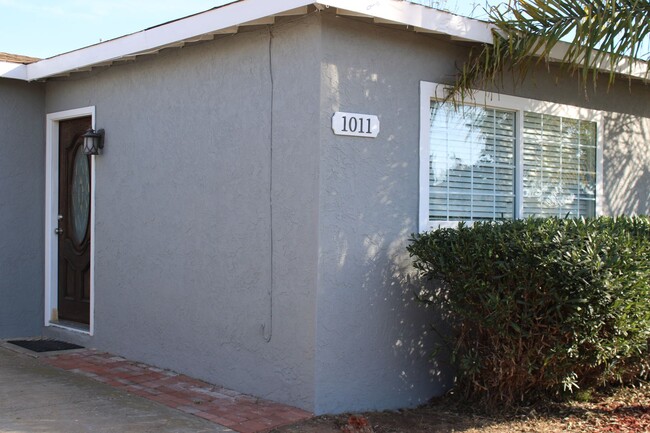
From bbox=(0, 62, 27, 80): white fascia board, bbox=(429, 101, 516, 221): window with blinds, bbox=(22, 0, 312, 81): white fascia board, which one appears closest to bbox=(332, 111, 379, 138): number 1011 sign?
bbox=(429, 101, 516, 221): window with blinds

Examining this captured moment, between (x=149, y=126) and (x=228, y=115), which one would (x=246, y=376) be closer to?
(x=228, y=115)

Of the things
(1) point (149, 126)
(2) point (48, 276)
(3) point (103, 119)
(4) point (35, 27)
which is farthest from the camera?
(4) point (35, 27)

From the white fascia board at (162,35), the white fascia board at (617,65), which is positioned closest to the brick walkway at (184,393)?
the white fascia board at (162,35)

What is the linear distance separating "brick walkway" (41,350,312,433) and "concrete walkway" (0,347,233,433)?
138mm

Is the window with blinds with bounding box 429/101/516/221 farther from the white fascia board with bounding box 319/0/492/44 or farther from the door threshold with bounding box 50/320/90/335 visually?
the door threshold with bounding box 50/320/90/335

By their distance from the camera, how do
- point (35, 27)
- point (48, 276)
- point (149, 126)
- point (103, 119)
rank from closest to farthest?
1. point (149, 126)
2. point (103, 119)
3. point (48, 276)
4. point (35, 27)

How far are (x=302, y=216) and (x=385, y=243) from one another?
0.73 m

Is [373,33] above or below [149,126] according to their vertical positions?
above

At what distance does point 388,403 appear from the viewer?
6.27m

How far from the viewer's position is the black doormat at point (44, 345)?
819cm

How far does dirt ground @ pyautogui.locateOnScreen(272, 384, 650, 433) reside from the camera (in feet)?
18.6

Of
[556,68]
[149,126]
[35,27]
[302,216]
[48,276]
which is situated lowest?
[48,276]

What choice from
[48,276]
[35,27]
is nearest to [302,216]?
[48,276]

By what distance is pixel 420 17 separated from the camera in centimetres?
616
